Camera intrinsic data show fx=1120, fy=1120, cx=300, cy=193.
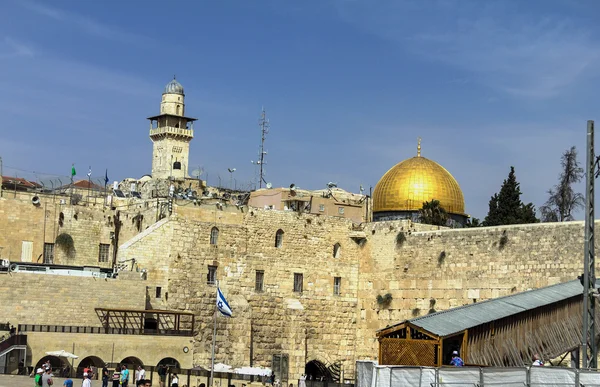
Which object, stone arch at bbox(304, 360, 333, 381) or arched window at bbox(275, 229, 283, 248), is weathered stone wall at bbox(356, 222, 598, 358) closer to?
stone arch at bbox(304, 360, 333, 381)

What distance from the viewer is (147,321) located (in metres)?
35.8

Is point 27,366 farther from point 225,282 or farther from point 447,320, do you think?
point 447,320

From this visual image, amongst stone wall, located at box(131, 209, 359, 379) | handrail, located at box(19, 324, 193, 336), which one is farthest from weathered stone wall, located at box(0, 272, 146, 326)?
stone wall, located at box(131, 209, 359, 379)

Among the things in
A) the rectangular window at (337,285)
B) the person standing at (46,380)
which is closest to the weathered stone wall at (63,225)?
the rectangular window at (337,285)

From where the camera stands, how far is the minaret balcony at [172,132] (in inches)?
2352

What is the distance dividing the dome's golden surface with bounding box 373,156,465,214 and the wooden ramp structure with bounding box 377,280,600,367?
17.9 meters

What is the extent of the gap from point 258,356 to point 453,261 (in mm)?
7480

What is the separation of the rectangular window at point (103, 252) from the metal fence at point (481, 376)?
21.4 metres

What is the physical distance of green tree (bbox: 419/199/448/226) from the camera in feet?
143

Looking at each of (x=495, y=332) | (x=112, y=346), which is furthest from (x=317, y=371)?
(x=495, y=332)

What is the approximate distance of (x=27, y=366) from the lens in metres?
30.6

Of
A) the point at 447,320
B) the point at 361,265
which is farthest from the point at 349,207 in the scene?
the point at 447,320

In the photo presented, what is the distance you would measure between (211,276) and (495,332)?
1495 centimetres

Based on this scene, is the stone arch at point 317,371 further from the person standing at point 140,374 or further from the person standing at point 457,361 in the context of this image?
the person standing at point 457,361
